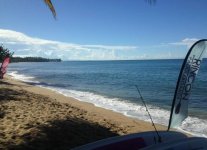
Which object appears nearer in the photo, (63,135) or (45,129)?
(63,135)

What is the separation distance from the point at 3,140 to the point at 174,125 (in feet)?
10.8

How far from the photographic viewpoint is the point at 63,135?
23.5 ft

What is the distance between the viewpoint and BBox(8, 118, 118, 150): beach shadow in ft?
21.1

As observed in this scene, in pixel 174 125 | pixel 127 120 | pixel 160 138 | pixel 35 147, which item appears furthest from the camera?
pixel 127 120

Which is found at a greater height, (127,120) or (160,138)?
(160,138)

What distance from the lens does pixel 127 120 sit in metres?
11.4

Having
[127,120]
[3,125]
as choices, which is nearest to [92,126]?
[3,125]

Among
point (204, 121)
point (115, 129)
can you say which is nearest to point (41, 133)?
point (115, 129)

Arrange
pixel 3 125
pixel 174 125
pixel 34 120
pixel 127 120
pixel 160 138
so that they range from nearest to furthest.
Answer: pixel 160 138 < pixel 174 125 < pixel 3 125 < pixel 34 120 < pixel 127 120

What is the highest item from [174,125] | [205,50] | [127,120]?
[205,50]

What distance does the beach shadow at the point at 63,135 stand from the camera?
6.42 metres

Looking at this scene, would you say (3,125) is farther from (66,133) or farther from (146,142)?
(146,142)

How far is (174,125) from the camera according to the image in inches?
218

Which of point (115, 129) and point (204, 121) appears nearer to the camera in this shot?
point (115, 129)
